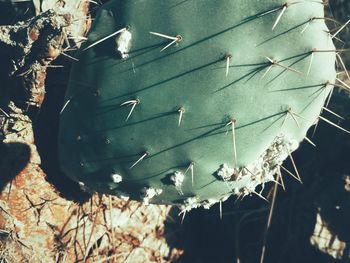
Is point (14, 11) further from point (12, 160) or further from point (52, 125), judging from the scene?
point (12, 160)

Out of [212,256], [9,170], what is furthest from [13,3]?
[212,256]

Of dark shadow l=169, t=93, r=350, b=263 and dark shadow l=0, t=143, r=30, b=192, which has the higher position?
dark shadow l=0, t=143, r=30, b=192

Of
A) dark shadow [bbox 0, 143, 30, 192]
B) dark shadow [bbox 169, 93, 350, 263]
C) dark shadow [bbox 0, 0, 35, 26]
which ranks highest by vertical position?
dark shadow [bbox 0, 0, 35, 26]

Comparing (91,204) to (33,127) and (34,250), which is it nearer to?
(34,250)

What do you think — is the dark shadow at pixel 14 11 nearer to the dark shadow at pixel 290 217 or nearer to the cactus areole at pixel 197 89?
the cactus areole at pixel 197 89

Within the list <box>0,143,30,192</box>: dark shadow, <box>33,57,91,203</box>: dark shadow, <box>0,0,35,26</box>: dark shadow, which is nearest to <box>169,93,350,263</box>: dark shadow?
<box>33,57,91,203</box>: dark shadow

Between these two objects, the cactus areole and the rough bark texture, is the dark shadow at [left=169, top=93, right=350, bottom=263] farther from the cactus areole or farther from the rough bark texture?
the cactus areole

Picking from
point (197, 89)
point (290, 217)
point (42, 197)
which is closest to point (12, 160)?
point (42, 197)

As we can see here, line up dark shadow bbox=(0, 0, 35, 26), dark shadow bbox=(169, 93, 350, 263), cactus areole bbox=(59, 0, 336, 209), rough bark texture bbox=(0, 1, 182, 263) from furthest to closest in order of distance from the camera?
dark shadow bbox=(169, 93, 350, 263) < dark shadow bbox=(0, 0, 35, 26) < rough bark texture bbox=(0, 1, 182, 263) < cactus areole bbox=(59, 0, 336, 209)
